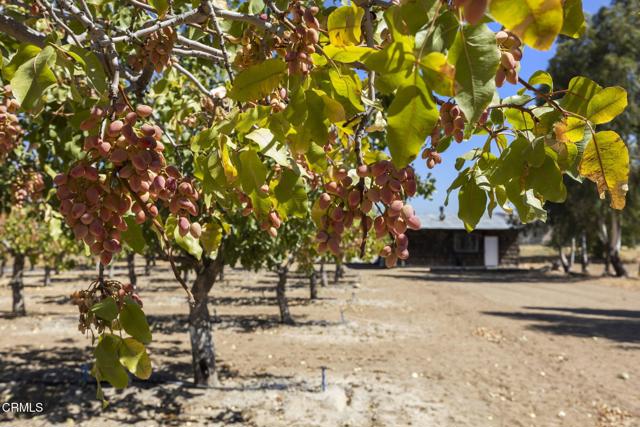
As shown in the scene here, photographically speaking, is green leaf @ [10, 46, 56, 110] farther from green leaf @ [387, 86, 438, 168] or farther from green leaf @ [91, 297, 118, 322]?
green leaf @ [387, 86, 438, 168]

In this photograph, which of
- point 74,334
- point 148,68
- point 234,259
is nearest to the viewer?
point 148,68

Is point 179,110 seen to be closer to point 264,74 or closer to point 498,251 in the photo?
point 264,74

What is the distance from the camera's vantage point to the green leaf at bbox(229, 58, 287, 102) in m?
1.31

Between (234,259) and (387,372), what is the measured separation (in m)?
3.49

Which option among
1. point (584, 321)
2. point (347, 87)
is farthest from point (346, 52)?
point (584, 321)

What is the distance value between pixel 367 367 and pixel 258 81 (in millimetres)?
9174

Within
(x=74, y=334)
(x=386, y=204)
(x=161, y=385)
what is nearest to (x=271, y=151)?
(x=386, y=204)

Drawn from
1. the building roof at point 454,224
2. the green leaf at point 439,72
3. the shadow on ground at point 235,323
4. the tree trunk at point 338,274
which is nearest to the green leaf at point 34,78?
the green leaf at point 439,72

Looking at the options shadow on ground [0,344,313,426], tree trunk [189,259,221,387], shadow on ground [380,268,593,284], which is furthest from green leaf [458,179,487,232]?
shadow on ground [380,268,593,284]

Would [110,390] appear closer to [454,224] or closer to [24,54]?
[24,54]

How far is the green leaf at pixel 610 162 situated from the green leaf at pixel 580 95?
9cm

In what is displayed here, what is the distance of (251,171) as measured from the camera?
1410 millimetres

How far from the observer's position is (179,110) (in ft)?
11.6

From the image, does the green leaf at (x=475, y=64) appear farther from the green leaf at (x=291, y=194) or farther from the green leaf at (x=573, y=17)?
the green leaf at (x=291, y=194)
